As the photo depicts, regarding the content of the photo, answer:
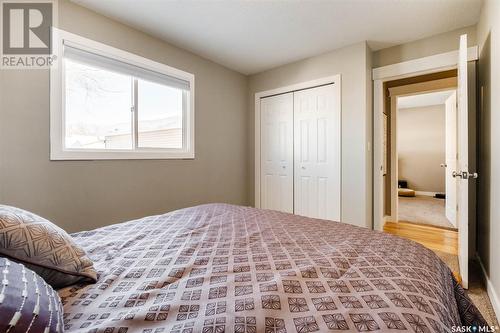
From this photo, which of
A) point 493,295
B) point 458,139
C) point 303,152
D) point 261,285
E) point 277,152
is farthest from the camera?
point 277,152

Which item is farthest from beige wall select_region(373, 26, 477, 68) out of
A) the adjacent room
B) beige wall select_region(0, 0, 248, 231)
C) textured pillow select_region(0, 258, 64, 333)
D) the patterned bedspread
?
textured pillow select_region(0, 258, 64, 333)

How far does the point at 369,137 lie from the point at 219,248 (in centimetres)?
258

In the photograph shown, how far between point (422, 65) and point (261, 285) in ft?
10.4

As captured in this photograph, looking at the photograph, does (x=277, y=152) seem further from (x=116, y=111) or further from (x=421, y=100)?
(x=421, y=100)

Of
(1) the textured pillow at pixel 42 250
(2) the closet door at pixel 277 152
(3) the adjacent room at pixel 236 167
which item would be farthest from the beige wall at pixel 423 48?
(1) the textured pillow at pixel 42 250

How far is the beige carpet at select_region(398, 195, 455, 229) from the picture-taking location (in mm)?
4184

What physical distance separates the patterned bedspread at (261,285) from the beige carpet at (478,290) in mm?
911

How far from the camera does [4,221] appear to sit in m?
0.80

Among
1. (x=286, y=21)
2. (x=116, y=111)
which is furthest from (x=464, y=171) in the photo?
(x=116, y=111)

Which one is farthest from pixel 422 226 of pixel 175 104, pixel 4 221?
pixel 4 221

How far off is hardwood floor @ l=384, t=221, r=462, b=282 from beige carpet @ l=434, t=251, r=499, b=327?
31 mm

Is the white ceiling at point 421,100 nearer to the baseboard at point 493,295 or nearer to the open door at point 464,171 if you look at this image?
the open door at point 464,171

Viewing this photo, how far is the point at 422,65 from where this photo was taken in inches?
110

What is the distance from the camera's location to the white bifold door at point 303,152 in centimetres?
321
